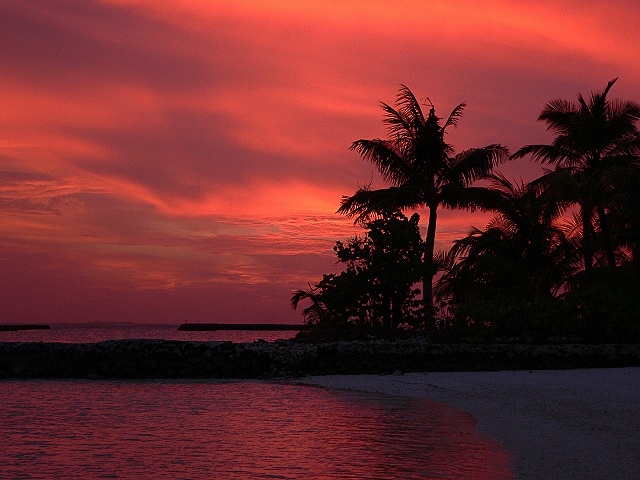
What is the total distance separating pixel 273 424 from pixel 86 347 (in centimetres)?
2230

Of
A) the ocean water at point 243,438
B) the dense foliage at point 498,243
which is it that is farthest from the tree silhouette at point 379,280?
the ocean water at point 243,438

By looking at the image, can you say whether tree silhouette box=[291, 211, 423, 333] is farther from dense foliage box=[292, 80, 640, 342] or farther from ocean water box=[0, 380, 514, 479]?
ocean water box=[0, 380, 514, 479]

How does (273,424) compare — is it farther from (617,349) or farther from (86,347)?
(86,347)

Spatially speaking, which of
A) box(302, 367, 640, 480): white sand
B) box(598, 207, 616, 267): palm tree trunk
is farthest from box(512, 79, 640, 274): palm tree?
box(302, 367, 640, 480): white sand

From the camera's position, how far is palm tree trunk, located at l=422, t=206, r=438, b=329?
131 ft

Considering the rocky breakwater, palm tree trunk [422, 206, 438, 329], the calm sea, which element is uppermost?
palm tree trunk [422, 206, 438, 329]

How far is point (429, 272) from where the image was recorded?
40.2m

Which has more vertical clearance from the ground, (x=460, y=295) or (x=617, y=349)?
(x=460, y=295)

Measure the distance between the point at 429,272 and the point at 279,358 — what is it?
30.4ft

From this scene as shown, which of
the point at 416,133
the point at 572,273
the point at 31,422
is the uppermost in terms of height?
the point at 416,133

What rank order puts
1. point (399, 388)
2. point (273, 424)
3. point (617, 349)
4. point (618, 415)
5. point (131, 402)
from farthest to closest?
point (617, 349)
point (399, 388)
point (131, 402)
point (273, 424)
point (618, 415)

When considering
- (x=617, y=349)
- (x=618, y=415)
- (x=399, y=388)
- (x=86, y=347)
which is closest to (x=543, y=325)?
(x=617, y=349)

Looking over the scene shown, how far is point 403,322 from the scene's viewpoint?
40.3 m

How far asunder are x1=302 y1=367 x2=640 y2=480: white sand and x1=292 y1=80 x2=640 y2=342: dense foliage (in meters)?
4.87
